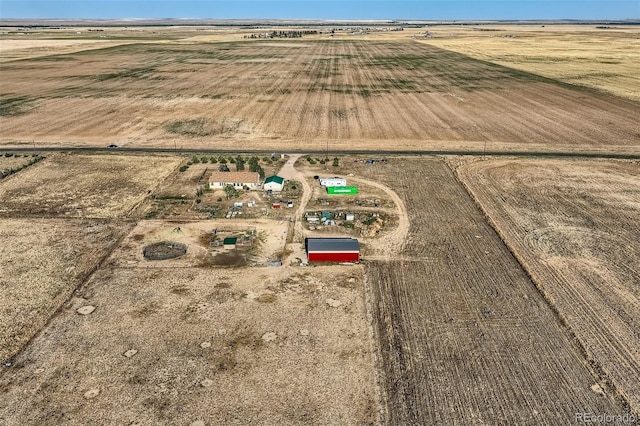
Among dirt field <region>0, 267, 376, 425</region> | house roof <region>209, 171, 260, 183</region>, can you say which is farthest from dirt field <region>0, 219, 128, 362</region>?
house roof <region>209, 171, 260, 183</region>

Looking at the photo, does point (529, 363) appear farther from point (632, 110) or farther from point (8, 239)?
point (632, 110)

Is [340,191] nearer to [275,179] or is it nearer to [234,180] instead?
[275,179]

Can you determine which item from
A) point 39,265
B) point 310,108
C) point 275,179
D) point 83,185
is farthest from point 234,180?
point 310,108

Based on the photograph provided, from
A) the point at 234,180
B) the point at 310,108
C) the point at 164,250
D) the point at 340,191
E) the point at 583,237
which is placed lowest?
the point at 164,250

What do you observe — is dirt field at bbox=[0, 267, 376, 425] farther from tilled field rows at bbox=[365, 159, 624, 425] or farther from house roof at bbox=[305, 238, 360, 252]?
house roof at bbox=[305, 238, 360, 252]

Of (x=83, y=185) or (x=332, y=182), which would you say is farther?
(x=83, y=185)

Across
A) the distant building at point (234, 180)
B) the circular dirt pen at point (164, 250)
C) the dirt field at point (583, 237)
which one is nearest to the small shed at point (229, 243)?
the circular dirt pen at point (164, 250)
